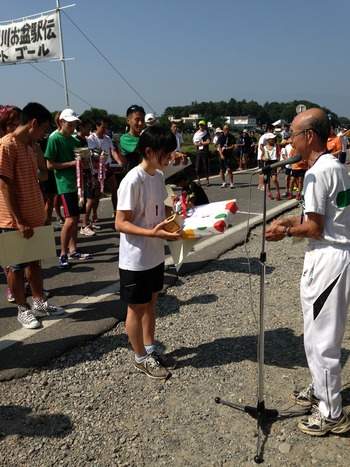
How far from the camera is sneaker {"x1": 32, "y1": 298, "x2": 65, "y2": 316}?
4.09 metres

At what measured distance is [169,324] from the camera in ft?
12.8

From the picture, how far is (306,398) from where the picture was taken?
2740 mm

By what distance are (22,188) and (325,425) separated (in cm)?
295

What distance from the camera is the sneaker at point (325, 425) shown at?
8.02ft

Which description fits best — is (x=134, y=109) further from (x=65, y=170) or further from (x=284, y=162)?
(x=284, y=162)

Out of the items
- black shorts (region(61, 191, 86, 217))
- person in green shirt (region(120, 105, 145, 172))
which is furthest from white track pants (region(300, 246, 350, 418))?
black shorts (region(61, 191, 86, 217))

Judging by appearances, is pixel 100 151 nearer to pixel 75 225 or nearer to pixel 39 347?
pixel 75 225

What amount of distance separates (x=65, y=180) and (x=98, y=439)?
11.6ft

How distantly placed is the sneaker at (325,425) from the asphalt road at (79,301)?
129 centimetres

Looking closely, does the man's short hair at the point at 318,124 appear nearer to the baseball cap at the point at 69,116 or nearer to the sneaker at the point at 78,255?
the baseball cap at the point at 69,116

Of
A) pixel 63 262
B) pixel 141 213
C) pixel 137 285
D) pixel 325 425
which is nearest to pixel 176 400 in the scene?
pixel 137 285

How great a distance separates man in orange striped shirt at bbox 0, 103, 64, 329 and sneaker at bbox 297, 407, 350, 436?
246 centimetres

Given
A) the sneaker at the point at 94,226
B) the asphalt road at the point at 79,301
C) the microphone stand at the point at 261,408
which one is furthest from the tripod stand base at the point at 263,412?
the sneaker at the point at 94,226

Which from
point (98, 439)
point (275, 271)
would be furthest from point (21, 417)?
point (275, 271)
